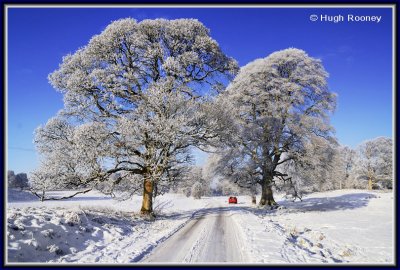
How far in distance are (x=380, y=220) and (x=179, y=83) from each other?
13.4m

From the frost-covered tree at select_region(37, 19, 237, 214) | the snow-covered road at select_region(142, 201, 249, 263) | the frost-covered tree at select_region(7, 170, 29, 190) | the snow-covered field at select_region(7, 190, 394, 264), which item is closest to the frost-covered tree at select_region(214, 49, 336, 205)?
the frost-covered tree at select_region(37, 19, 237, 214)

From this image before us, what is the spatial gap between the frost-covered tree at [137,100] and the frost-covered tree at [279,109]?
6880mm

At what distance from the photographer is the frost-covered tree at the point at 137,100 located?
1596cm

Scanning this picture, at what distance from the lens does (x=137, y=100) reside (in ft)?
59.2

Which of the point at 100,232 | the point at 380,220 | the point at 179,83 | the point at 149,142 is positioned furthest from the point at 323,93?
the point at 100,232

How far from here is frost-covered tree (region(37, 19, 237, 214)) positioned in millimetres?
15961

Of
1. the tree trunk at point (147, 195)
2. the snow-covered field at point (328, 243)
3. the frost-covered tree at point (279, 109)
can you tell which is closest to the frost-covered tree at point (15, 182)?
the tree trunk at point (147, 195)

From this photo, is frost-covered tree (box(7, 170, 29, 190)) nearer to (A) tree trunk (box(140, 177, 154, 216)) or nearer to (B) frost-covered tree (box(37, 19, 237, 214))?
(B) frost-covered tree (box(37, 19, 237, 214))

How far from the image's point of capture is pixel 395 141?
8891 millimetres

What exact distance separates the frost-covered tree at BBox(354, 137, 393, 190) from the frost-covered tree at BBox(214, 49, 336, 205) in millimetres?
14292

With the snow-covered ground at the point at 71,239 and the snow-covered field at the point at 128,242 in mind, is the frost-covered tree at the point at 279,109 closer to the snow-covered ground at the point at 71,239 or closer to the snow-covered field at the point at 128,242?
the snow-covered field at the point at 128,242

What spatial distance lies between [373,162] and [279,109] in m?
23.7

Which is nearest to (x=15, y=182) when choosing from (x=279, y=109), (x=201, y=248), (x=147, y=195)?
(x=147, y=195)
